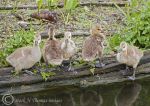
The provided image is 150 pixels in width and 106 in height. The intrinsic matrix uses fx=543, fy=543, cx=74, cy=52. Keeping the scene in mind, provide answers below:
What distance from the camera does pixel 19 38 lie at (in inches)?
393

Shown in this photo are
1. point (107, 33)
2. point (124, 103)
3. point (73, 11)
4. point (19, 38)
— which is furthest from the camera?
point (73, 11)

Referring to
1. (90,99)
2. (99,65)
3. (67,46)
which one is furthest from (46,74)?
(99,65)

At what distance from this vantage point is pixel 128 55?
379 inches

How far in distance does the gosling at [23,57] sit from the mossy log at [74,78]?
0.17 metres

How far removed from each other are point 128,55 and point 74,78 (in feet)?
3.45

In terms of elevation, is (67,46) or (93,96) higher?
(67,46)

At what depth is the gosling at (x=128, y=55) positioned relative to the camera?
9578 mm

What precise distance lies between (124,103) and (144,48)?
5.57 feet

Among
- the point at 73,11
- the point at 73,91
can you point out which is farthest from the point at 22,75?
the point at 73,11

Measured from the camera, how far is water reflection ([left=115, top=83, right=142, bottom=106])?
9.34 metres

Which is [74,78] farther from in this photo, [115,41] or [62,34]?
[62,34]

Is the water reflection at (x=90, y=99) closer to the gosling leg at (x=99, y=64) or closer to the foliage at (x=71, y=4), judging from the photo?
the gosling leg at (x=99, y=64)

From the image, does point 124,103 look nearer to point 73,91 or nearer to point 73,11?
point 73,91

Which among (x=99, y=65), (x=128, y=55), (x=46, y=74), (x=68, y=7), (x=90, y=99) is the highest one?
(x=68, y=7)
